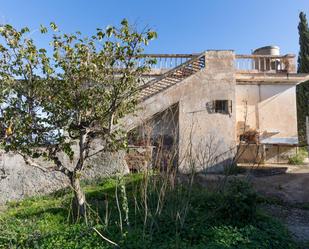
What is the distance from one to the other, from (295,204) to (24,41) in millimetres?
8364

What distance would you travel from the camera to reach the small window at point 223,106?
13281 mm

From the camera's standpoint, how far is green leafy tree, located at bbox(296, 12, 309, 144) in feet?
74.2

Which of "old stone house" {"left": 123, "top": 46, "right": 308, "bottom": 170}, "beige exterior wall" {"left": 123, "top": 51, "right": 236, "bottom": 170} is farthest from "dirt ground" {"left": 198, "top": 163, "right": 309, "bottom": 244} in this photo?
"beige exterior wall" {"left": 123, "top": 51, "right": 236, "bottom": 170}

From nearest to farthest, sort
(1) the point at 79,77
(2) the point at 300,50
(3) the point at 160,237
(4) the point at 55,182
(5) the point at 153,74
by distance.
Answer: (3) the point at 160,237 < (1) the point at 79,77 < (4) the point at 55,182 < (5) the point at 153,74 < (2) the point at 300,50

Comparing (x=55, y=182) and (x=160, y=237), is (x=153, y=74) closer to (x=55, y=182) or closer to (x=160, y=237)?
(x=55, y=182)

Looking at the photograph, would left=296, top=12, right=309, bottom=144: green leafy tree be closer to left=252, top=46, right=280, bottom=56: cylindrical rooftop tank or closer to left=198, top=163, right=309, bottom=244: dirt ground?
left=252, top=46, right=280, bottom=56: cylindrical rooftop tank

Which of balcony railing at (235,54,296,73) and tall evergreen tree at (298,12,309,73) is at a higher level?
tall evergreen tree at (298,12,309,73)

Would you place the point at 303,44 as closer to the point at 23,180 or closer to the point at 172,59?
the point at 172,59

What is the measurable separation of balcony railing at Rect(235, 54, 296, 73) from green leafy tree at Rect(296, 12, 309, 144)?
6.84m

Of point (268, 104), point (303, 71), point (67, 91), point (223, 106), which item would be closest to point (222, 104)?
point (223, 106)

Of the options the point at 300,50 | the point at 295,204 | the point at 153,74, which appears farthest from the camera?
the point at 300,50

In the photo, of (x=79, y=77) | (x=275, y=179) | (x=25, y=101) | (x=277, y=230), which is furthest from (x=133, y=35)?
(x=275, y=179)

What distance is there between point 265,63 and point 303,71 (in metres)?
10.1

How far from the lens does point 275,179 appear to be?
12.0 meters
